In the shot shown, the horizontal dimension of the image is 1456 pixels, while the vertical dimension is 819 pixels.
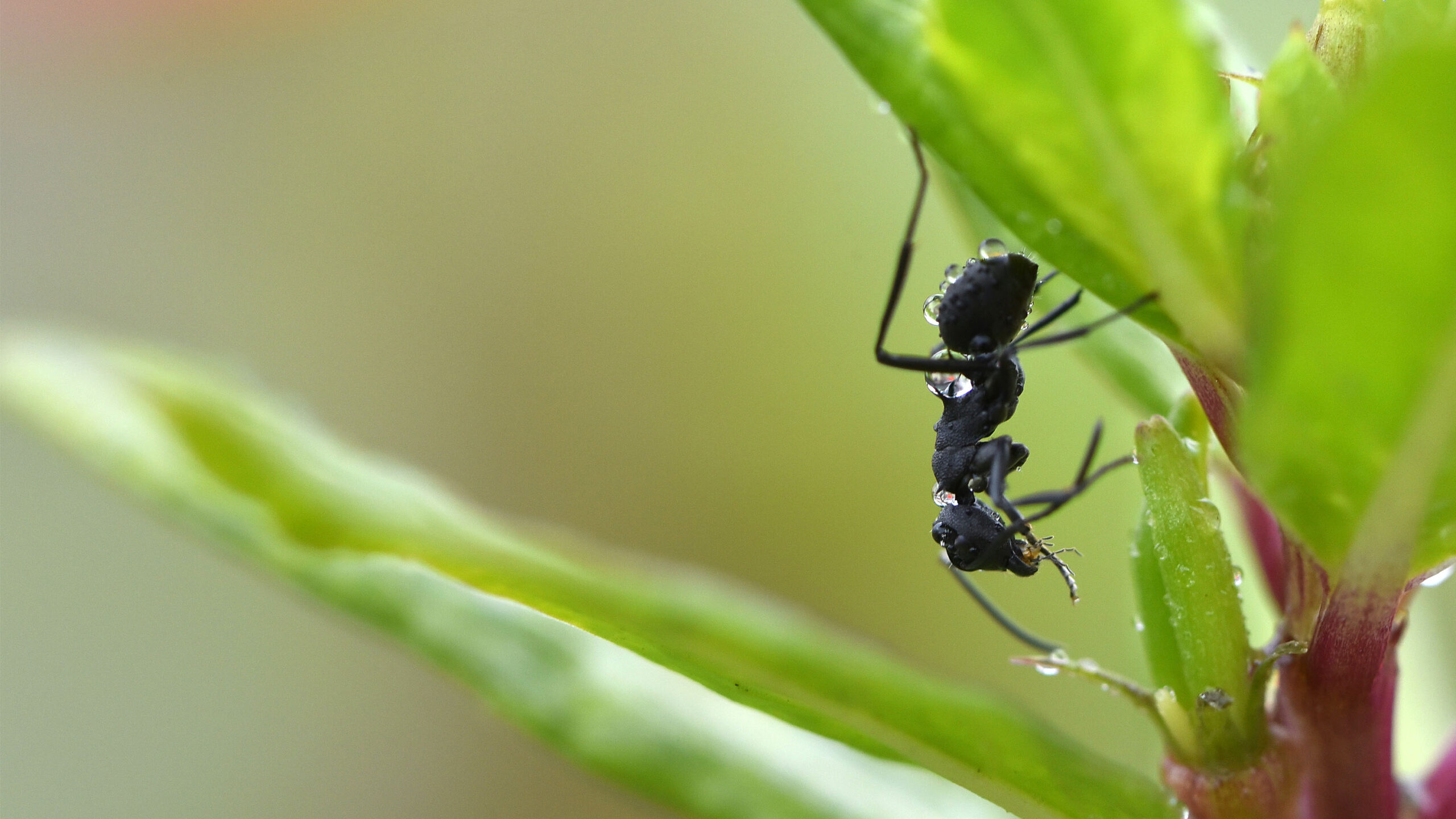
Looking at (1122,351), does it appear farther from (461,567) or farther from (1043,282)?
(461,567)

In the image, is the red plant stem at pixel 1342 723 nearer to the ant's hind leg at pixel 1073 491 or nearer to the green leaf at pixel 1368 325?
the green leaf at pixel 1368 325

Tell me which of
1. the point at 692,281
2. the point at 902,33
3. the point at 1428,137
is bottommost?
the point at 1428,137

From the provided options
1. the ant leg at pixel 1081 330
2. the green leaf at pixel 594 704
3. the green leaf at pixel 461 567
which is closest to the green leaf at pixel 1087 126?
the ant leg at pixel 1081 330

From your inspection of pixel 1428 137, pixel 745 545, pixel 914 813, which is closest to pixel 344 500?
pixel 914 813

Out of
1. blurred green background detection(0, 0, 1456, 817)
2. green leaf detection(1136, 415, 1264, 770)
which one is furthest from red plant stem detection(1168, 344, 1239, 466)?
blurred green background detection(0, 0, 1456, 817)

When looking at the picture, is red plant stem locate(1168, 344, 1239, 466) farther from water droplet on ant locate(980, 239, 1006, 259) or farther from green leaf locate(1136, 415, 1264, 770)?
water droplet on ant locate(980, 239, 1006, 259)

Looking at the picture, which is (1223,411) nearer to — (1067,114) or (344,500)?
(1067,114)
